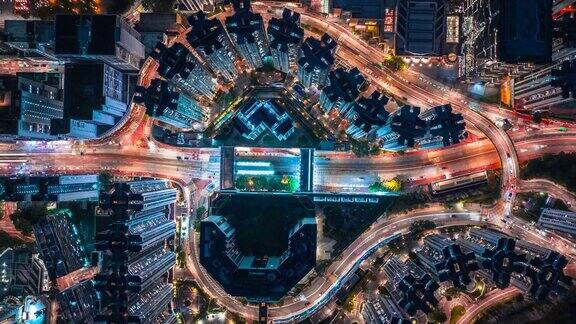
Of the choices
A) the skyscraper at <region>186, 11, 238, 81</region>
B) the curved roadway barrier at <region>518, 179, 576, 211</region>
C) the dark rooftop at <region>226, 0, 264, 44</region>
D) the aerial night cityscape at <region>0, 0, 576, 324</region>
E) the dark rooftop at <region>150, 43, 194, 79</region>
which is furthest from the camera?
the curved roadway barrier at <region>518, 179, 576, 211</region>

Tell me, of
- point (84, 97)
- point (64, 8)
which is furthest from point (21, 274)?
point (64, 8)

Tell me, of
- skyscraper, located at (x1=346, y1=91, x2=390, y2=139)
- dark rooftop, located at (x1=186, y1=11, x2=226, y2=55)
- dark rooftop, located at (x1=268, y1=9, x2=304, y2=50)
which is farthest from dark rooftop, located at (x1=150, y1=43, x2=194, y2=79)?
skyscraper, located at (x1=346, y1=91, x2=390, y2=139)

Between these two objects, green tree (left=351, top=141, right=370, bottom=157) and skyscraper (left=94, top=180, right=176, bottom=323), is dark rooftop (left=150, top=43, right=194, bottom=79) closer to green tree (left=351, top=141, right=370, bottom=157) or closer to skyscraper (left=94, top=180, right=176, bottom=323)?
skyscraper (left=94, top=180, right=176, bottom=323)

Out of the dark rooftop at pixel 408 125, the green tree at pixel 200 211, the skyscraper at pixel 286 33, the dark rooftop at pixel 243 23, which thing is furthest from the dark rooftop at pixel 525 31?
the green tree at pixel 200 211

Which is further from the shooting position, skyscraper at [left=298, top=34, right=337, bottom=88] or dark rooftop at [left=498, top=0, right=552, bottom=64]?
skyscraper at [left=298, top=34, right=337, bottom=88]

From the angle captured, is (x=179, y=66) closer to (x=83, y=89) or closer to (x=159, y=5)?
(x=83, y=89)

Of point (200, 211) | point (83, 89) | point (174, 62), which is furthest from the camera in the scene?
point (200, 211)
